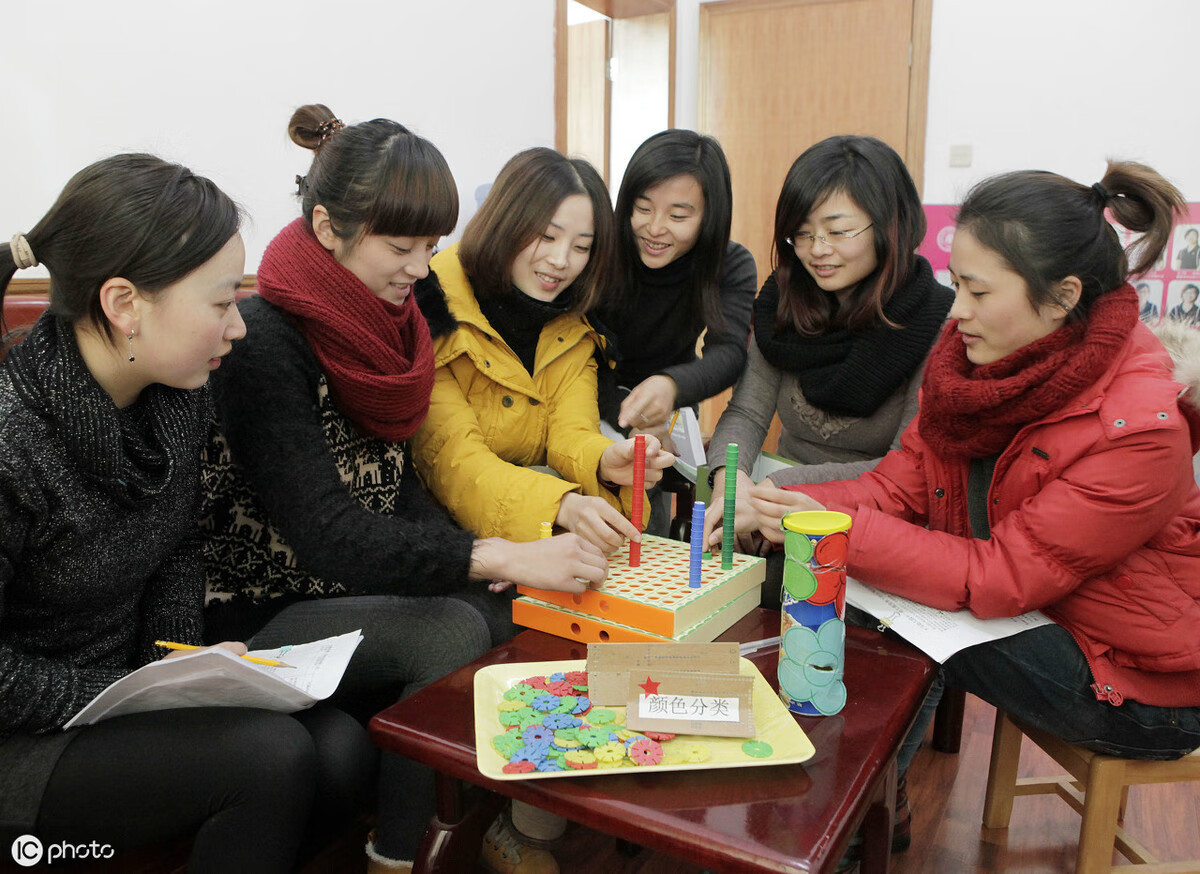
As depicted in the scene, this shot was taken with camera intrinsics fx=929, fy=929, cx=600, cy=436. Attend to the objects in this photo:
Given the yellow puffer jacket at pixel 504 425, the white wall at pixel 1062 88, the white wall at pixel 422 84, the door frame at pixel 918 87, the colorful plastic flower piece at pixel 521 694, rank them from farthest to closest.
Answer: the door frame at pixel 918 87, the white wall at pixel 1062 88, the white wall at pixel 422 84, the yellow puffer jacket at pixel 504 425, the colorful plastic flower piece at pixel 521 694

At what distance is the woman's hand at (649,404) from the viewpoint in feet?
6.18

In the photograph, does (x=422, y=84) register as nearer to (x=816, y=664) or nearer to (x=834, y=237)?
(x=834, y=237)

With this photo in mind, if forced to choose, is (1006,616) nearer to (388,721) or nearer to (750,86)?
(388,721)

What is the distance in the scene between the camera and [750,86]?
14.4 feet

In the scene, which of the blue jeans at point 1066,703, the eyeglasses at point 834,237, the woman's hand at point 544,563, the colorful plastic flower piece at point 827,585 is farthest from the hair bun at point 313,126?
the blue jeans at point 1066,703

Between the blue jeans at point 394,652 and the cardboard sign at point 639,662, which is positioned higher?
the cardboard sign at point 639,662

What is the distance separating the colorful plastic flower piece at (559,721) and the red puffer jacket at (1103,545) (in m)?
0.54

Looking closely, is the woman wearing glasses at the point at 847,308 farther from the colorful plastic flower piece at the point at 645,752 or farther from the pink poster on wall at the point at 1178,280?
the pink poster on wall at the point at 1178,280

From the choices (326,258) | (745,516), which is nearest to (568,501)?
(745,516)

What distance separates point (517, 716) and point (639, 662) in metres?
0.14

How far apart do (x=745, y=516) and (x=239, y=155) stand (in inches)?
62.7

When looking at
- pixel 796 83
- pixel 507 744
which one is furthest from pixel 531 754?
pixel 796 83

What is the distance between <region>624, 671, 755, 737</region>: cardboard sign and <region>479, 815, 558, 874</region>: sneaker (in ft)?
1.73

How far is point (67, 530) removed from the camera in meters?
1.06
